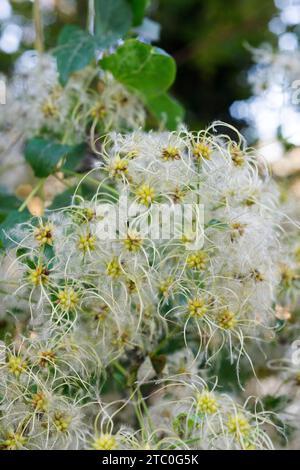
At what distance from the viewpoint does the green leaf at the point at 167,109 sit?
102cm

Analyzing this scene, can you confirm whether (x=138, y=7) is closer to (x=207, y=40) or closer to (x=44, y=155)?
(x=44, y=155)

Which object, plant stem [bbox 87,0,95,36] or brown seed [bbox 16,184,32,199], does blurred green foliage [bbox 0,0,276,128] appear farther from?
plant stem [bbox 87,0,95,36]

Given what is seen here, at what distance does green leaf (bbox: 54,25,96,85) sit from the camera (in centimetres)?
93

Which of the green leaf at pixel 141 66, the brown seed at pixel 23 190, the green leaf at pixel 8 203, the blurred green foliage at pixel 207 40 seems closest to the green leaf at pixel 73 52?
the green leaf at pixel 141 66

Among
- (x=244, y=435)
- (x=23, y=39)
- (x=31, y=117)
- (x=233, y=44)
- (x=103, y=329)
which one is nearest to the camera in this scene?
(x=244, y=435)

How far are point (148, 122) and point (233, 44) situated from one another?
2.93 feet

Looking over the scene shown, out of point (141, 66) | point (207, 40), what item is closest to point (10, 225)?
point (141, 66)

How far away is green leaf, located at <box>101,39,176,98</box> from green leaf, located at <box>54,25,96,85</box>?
0.03 meters

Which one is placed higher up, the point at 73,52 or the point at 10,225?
the point at 73,52

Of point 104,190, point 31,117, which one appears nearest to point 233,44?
point 31,117

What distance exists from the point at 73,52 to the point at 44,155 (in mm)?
163

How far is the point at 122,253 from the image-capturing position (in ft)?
2.15

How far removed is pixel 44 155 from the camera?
91 centimetres

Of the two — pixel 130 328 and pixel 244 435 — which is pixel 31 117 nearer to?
pixel 130 328
